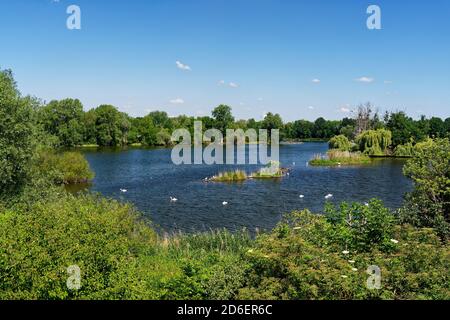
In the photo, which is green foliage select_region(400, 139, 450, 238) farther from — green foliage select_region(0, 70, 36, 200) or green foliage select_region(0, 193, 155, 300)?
green foliage select_region(0, 70, 36, 200)

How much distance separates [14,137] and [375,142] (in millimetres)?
58798

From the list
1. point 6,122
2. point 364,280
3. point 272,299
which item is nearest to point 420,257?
point 364,280

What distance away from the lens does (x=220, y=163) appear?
186 feet

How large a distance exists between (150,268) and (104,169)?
139 feet

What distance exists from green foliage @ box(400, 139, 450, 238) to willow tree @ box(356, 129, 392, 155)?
56.4 m

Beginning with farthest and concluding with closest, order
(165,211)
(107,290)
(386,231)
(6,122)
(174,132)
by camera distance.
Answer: (174,132), (165,211), (6,122), (386,231), (107,290)

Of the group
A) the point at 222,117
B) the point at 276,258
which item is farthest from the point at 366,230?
the point at 222,117

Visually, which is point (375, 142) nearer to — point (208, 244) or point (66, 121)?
point (208, 244)

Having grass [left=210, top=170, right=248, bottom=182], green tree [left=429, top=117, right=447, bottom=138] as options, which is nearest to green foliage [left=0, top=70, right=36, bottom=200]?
grass [left=210, top=170, right=248, bottom=182]

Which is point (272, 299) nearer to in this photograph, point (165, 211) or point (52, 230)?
point (52, 230)

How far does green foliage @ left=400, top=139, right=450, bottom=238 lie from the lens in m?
12.3
